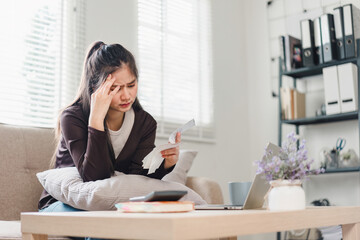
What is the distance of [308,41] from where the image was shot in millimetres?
3158

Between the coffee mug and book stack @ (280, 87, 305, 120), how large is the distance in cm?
207

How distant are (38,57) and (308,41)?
6.08 feet

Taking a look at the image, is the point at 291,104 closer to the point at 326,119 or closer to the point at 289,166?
the point at 326,119

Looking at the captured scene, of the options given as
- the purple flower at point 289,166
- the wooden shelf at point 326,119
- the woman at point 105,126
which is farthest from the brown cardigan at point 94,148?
the wooden shelf at point 326,119

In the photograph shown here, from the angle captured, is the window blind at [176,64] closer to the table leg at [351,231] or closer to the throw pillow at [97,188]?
the throw pillow at [97,188]

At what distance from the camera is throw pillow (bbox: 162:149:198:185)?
2.03 metres

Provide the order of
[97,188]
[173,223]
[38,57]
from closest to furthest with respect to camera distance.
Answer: [173,223]
[97,188]
[38,57]

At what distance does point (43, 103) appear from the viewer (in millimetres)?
2463

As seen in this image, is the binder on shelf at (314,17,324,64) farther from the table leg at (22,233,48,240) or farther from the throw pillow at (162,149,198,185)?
the table leg at (22,233,48,240)

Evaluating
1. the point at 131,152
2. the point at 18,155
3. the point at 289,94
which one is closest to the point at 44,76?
the point at 18,155

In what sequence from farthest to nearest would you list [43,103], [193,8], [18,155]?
[193,8] → [43,103] → [18,155]

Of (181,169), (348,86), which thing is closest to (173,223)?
(181,169)

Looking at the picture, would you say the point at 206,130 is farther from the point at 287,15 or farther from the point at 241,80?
the point at 287,15

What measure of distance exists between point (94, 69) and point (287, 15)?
2376 mm
